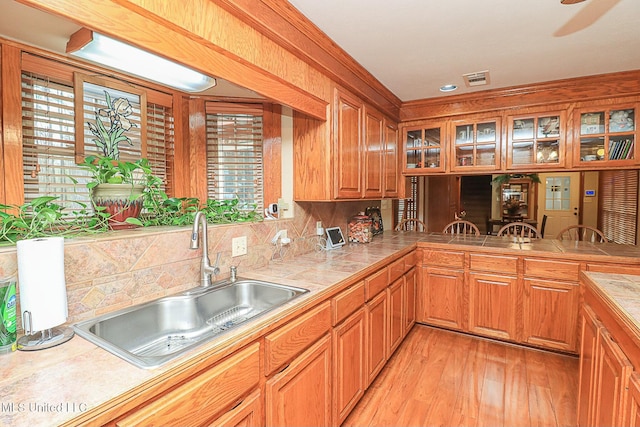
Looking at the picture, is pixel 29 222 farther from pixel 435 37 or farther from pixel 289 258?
pixel 435 37

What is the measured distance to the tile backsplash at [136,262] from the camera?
120 centimetres

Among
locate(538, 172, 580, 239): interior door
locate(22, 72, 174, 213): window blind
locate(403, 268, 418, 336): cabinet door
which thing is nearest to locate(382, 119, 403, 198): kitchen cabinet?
locate(403, 268, 418, 336): cabinet door

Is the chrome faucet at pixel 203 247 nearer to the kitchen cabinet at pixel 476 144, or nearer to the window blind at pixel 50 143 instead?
the window blind at pixel 50 143

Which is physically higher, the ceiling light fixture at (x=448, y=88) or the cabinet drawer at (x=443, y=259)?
the ceiling light fixture at (x=448, y=88)

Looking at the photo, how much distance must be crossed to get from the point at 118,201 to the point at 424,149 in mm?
2959

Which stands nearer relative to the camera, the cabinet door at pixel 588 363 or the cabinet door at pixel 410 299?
the cabinet door at pixel 588 363

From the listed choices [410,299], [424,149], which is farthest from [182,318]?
[424,149]

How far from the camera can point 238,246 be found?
74.4 inches

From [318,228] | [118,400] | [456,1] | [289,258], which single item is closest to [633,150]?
[456,1]

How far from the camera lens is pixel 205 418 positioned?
0.97 metres

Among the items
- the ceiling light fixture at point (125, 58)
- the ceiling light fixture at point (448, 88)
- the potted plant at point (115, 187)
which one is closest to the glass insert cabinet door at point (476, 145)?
the ceiling light fixture at point (448, 88)

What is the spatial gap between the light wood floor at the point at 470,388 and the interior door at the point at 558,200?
18.4 feet

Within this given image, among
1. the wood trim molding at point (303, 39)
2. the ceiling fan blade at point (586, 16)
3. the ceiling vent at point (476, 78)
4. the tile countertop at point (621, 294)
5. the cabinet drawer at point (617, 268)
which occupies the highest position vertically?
the ceiling vent at point (476, 78)

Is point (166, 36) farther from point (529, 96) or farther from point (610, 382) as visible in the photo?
point (529, 96)
